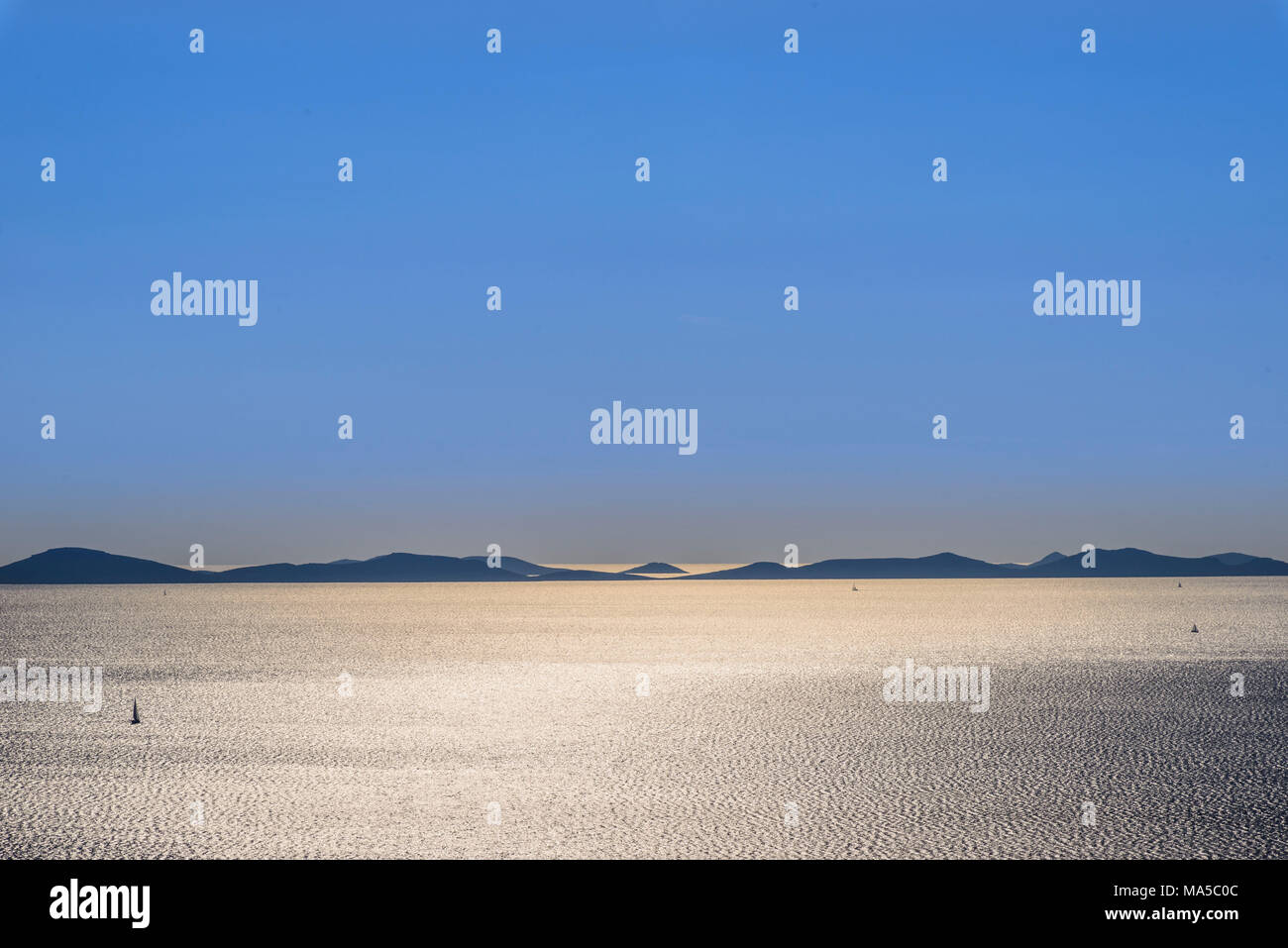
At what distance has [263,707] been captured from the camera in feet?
60.1

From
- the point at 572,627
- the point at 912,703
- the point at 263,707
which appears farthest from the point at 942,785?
the point at 572,627

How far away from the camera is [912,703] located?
18.5 meters

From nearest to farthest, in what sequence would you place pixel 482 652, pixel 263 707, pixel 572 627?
pixel 263 707, pixel 482 652, pixel 572 627

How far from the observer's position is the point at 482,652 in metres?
31.3

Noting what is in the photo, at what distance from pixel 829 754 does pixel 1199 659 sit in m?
19.0

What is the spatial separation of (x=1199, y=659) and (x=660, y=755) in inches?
806

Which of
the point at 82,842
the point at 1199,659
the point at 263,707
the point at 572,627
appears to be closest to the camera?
the point at 82,842
